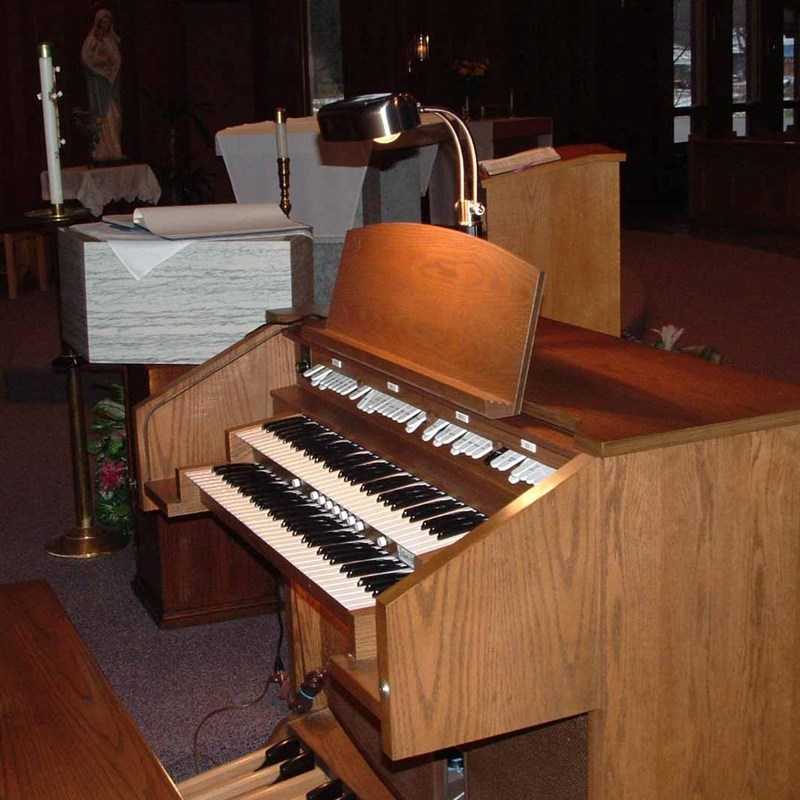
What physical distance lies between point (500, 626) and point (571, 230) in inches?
107

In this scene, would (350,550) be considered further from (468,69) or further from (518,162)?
(468,69)

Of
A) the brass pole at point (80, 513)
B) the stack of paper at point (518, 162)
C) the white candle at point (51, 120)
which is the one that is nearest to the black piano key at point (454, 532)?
the stack of paper at point (518, 162)

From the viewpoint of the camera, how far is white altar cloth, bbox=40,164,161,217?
11.2m

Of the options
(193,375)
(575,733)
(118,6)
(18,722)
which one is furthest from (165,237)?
(118,6)

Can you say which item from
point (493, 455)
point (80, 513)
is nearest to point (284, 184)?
point (80, 513)

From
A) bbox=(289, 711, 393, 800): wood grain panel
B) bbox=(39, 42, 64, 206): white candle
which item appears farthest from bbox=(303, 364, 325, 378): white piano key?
bbox=(39, 42, 64, 206): white candle

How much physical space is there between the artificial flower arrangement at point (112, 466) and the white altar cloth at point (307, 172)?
40.2 inches

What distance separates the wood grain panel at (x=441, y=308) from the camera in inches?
96.7

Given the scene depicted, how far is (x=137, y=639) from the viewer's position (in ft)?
14.2

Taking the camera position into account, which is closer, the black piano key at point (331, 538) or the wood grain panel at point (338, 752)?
the black piano key at point (331, 538)

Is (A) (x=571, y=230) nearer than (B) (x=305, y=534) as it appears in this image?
No

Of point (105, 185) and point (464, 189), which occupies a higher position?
point (464, 189)

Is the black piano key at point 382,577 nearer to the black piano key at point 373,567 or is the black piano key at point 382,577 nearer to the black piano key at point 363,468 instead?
the black piano key at point 373,567

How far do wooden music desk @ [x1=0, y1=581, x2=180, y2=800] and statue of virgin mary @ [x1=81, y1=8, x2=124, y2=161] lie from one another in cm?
979
